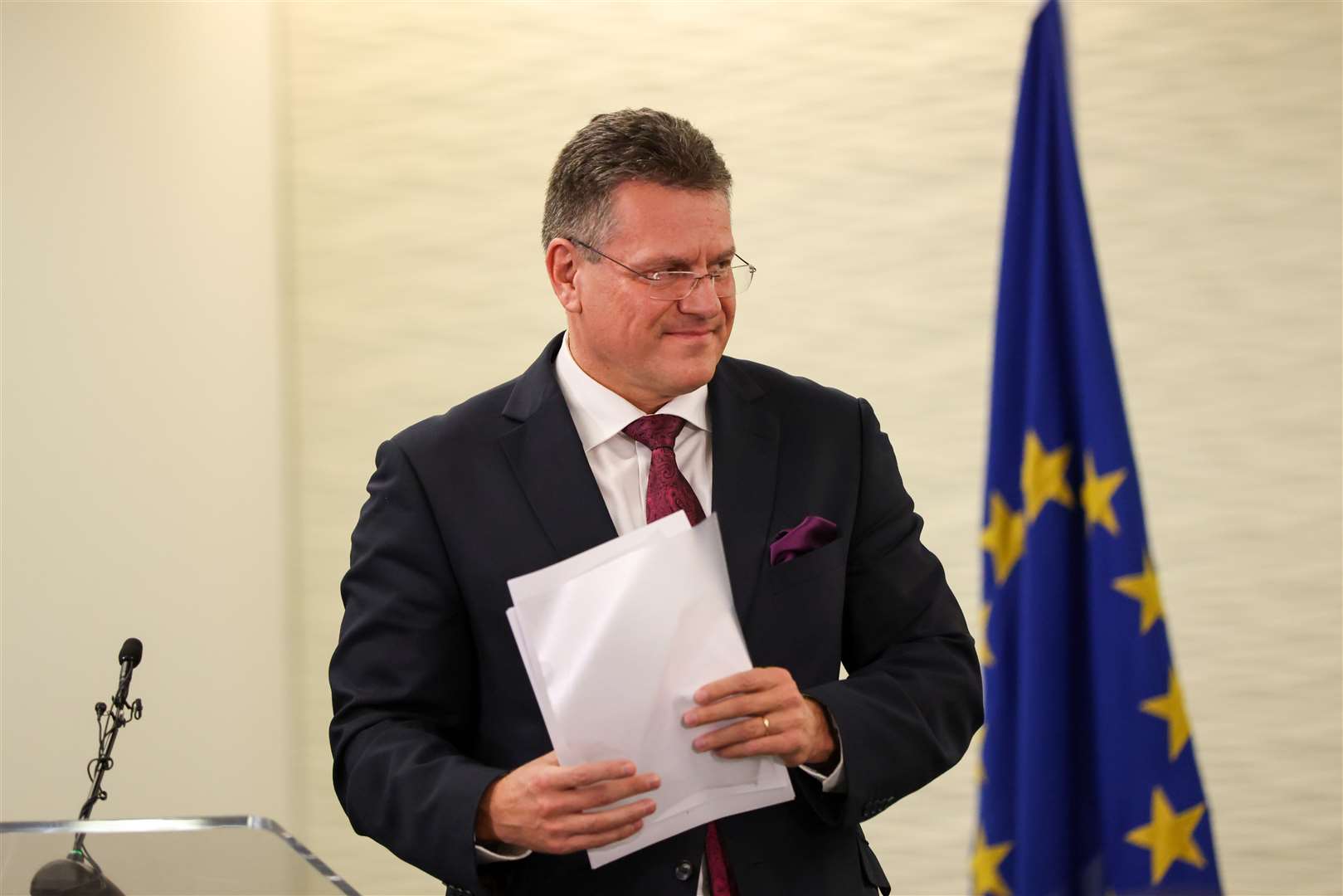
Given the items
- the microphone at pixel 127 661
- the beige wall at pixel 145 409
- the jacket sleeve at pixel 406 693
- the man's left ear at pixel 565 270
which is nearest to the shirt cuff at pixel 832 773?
the jacket sleeve at pixel 406 693

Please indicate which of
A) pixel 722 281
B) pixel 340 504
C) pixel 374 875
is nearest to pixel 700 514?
pixel 722 281

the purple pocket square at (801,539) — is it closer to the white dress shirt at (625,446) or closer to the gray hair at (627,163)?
the white dress shirt at (625,446)

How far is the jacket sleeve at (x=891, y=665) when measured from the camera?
1.57m

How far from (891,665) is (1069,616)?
283mm

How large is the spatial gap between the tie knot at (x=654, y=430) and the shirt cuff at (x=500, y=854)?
0.51 m

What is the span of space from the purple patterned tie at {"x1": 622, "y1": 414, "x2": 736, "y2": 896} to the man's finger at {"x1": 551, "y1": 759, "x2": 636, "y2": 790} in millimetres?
269

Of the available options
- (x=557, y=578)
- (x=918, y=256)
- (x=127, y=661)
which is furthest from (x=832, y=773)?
(x=918, y=256)

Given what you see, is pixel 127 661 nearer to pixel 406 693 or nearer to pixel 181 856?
pixel 181 856

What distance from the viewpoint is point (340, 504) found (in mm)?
3410

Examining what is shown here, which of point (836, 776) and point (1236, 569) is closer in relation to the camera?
point (836, 776)

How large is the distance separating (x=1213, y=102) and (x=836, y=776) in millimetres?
2454

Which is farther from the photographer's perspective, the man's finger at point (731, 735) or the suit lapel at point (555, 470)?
the suit lapel at point (555, 470)

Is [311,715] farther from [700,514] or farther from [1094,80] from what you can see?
[1094,80]

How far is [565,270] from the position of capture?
5.92ft
